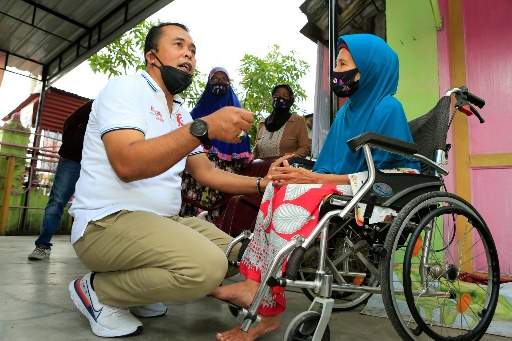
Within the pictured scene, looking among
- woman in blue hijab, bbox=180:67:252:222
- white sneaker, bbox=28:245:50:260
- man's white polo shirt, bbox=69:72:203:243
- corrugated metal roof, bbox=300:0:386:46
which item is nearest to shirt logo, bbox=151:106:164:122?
man's white polo shirt, bbox=69:72:203:243

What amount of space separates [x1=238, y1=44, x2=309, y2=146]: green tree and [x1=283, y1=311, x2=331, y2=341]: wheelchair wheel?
23.1 feet

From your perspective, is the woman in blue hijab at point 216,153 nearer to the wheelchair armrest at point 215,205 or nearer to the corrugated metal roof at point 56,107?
the wheelchair armrest at point 215,205

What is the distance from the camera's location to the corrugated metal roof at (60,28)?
591 cm

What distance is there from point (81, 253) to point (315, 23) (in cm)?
429

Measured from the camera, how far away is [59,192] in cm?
331

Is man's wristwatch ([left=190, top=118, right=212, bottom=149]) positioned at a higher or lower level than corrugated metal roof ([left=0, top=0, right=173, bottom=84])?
lower

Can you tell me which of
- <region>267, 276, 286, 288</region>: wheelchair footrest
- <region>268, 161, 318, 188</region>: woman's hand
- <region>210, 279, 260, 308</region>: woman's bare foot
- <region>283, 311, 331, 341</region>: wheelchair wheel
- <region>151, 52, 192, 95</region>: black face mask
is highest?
<region>151, 52, 192, 95</region>: black face mask

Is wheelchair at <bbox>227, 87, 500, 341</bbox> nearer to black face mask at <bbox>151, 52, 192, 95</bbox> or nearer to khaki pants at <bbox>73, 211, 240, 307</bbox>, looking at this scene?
khaki pants at <bbox>73, 211, 240, 307</bbox>

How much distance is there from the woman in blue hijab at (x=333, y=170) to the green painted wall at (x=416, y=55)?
1348mm

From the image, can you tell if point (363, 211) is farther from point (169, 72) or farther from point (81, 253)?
point (81, 253)

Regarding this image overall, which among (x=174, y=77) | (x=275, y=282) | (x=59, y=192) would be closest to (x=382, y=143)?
(x=275, y=282)

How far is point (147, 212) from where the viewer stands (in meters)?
1.46

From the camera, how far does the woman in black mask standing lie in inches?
135

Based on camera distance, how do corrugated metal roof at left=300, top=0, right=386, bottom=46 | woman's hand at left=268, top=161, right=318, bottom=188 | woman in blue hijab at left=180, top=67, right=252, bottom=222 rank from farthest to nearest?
corrugated metal roof at left=300, top=0, right=386, bottom=46
woman in blue hijab at left=180, top=67, right=252, bottom=222
woman's hand at left=268, top=161, right=318, bottom=188
